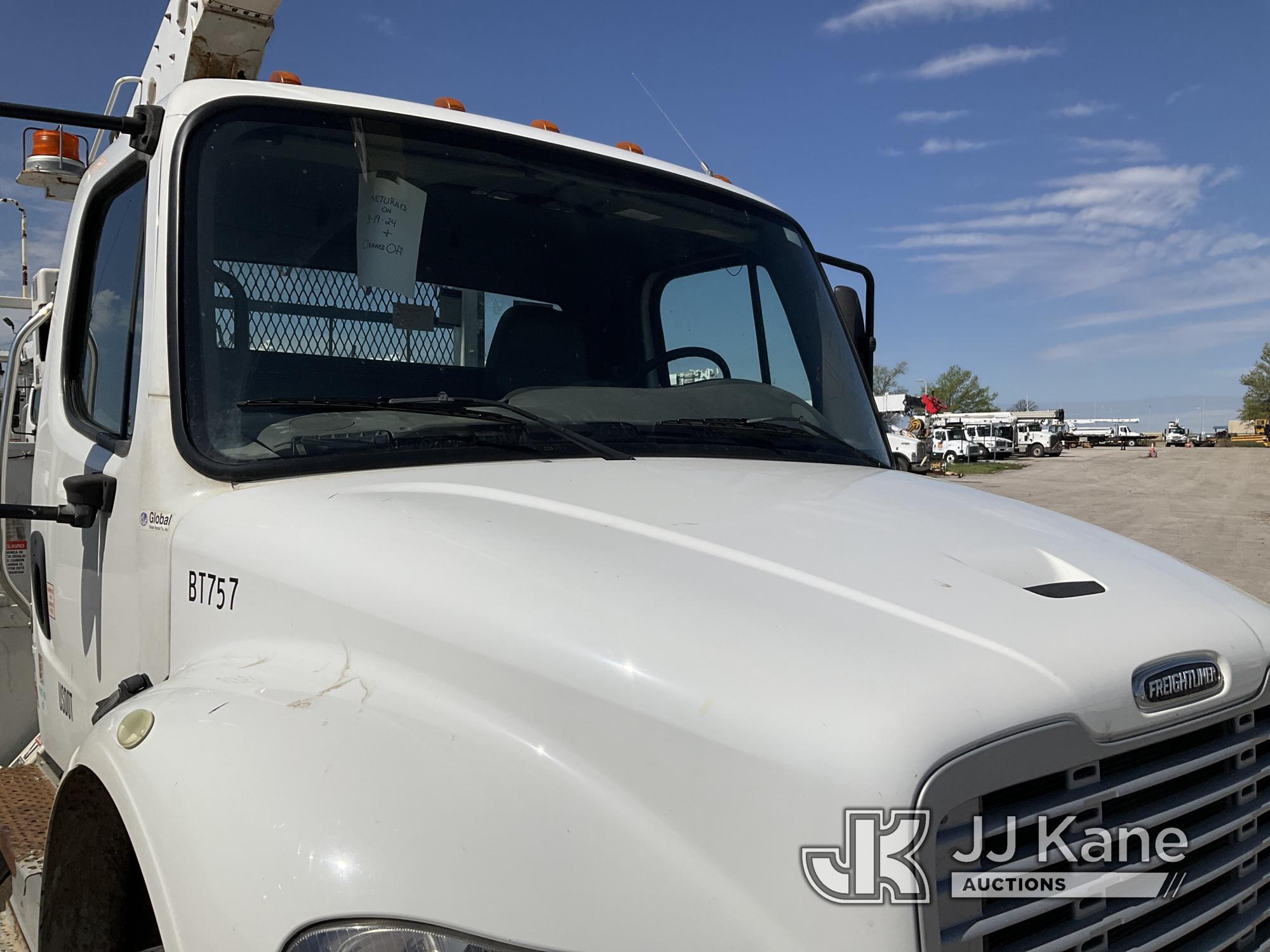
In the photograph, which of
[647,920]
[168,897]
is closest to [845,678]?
[647,920]

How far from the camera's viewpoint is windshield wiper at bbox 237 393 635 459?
2.10 meters

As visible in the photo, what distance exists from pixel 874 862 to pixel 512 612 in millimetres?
601

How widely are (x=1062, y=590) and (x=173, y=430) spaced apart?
67.5 inches

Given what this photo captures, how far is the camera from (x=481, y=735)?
1.34 m

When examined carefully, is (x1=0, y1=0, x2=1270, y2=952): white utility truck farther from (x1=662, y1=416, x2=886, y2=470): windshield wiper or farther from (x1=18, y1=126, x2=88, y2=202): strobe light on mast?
(x1=18, y1=126, x2=88, y2=202): strobe light on mast

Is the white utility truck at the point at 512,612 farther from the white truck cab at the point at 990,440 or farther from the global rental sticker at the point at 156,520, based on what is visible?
the white truck cab at the point at 990,440

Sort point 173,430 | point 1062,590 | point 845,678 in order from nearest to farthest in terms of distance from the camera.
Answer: point 845,678, point 1062,590, point 173,430

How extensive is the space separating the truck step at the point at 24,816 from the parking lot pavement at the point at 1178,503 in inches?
217

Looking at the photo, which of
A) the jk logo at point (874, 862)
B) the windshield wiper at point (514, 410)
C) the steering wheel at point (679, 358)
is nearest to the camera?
the jk logo at point (874, 862)

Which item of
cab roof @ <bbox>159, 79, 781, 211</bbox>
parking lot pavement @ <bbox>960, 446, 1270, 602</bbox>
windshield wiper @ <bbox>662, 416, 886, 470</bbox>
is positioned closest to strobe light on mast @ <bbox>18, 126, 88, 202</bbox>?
cab roof @ <bbox>159, 79, 781, 211</bbox>

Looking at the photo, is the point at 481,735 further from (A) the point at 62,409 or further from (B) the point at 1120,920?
(A) the point at 62,409

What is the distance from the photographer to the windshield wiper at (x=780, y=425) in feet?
8.24

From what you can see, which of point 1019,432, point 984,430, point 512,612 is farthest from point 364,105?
point 1019,432

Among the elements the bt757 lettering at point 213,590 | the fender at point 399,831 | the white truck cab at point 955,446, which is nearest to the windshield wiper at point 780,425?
the bt757 lettering at point 213,590
